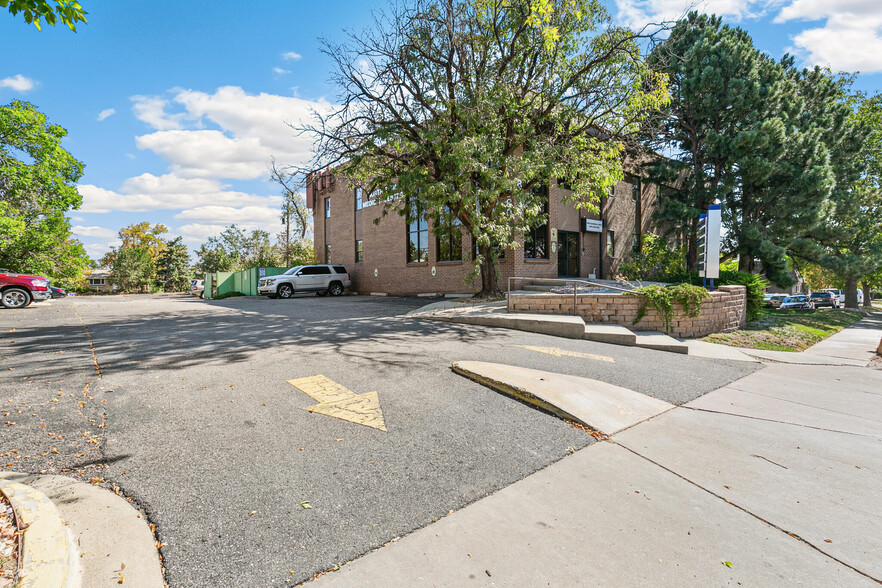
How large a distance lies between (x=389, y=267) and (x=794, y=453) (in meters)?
21.4

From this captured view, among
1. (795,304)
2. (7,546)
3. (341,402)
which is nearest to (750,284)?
(341,402)

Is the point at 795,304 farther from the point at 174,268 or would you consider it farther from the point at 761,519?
the point at 174,268

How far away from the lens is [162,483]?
295cm

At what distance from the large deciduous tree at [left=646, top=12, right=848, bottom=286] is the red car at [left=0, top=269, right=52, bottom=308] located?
78.3 feet

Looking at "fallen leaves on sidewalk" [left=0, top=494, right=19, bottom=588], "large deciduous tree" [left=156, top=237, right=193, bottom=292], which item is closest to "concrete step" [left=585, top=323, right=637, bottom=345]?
"fallen leaves on sidewalk" [left=0, top=494, right=19, bottom=588]

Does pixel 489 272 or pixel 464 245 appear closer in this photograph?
pixel 489 272

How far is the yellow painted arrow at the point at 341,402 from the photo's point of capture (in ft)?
13.9

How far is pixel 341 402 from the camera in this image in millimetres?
4645

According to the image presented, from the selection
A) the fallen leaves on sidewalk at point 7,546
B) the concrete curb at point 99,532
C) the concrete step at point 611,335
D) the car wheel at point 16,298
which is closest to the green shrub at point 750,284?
the concrete step at point 611,335

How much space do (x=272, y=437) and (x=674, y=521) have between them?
10.7 ft

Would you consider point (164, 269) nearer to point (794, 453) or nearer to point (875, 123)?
point (794, 453)

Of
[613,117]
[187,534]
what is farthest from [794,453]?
[613,117]

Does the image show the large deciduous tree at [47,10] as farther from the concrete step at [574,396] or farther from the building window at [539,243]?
the building window at [539,243]

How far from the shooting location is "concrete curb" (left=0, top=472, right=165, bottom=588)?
205 cm
